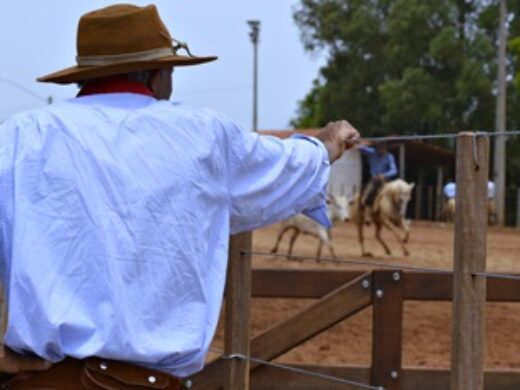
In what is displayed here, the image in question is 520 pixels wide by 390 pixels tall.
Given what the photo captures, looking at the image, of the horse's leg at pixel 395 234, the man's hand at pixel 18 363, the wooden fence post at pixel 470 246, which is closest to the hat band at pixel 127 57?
the man's hand at pixel 18 363

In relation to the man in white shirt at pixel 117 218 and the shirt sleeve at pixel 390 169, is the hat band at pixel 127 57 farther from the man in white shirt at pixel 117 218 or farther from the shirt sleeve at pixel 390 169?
the shirt sleeve at pixel 390 169

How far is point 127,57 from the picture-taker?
11.2ft

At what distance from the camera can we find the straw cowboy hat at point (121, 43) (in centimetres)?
341

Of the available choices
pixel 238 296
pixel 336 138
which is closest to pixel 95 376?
pixel 336 138

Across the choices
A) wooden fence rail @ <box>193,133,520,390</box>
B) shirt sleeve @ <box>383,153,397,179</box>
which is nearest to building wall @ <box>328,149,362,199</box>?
shirt sleeve @ <box>383,153,397,179</box>

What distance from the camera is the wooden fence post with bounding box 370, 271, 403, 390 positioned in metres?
6.04

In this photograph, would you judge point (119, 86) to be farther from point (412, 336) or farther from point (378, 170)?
point (378, 170)

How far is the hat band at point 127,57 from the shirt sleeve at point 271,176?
264 mm

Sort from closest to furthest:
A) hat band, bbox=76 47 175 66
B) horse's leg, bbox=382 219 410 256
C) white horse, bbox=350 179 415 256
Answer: hat band, bbox=76 47 175 66 → horse's leg, bbox=382 219 410 256 → white horse, bbox=350 179 415 256

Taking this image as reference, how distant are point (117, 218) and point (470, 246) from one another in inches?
52.9

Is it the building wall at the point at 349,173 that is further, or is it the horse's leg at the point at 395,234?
the building wall at the point at 349,173

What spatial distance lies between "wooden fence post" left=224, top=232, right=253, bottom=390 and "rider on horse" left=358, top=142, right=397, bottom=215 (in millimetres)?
17871

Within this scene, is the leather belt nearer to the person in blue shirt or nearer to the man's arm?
the man's arm

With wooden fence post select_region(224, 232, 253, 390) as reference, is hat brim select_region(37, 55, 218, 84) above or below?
above
